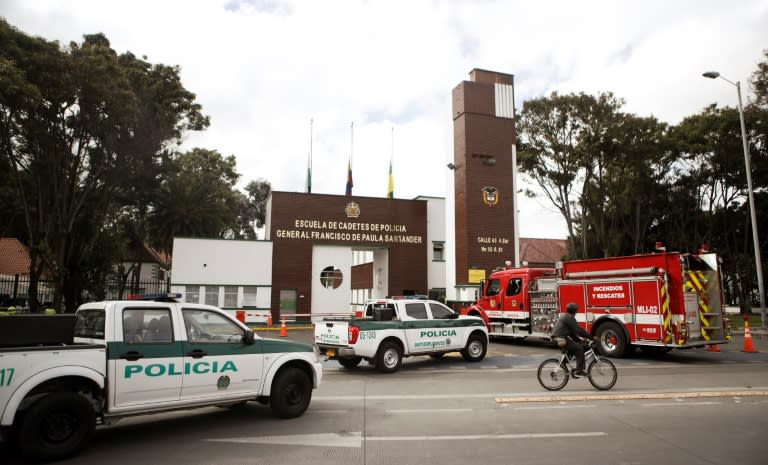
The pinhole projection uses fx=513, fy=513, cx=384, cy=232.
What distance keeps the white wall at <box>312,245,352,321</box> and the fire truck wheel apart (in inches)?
795

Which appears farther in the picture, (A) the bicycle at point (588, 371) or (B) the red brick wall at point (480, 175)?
(B) the red brick wall at point (480, 175)

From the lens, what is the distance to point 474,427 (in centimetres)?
718

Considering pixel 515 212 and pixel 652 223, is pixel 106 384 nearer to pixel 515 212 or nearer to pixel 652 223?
pixel 515 212

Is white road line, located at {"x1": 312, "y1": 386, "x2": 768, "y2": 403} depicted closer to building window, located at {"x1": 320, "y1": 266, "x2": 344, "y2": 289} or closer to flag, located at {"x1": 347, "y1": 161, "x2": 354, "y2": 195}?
building window, located at {"x1": 320, "y1": 266, "x2": 344, "y2": 289}

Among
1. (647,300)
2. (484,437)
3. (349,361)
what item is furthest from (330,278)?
(484,437)

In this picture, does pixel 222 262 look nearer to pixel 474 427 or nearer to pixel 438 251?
pixel 438 251

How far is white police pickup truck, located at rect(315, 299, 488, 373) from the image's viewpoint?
39.9 feet

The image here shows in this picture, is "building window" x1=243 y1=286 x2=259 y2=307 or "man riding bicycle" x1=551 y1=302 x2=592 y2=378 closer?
"man riding bicycle" x1=551 y1=302 x2=592 y2=378

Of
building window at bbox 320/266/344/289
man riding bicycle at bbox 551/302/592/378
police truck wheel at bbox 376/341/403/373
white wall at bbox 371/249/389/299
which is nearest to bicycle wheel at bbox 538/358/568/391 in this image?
man riding bicycle at bbox 551/302/592/378

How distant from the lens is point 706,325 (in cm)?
1441

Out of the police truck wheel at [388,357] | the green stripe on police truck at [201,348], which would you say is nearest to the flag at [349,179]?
the police truck wheel at [388,357]

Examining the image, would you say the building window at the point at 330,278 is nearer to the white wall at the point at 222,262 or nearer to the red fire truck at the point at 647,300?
the white wall at the point at 222,262

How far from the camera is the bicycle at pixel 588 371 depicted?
9805mm

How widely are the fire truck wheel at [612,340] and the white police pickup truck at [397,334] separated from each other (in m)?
3.56
